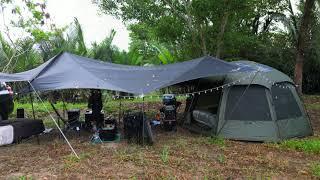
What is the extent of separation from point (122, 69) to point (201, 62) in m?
1.67

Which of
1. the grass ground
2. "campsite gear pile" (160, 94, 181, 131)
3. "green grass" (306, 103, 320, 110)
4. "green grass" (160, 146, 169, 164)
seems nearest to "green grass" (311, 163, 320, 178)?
the grass ground

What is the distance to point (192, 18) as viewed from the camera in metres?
13.6

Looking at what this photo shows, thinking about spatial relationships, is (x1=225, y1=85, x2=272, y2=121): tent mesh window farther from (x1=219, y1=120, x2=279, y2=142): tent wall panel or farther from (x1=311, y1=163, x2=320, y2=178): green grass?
(x1=311, y1=163, x2=320, y2=178): green grass

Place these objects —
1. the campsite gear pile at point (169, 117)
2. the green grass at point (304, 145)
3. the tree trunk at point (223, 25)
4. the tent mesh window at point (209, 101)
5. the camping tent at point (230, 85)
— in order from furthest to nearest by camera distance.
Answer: the tree trunk at point (223, 25)
the tent mesh window at point (209, 101)
the campsite gear pile at point (169, 117)
the camping tent at point (230, 85)
the green grass at point (304, 145)

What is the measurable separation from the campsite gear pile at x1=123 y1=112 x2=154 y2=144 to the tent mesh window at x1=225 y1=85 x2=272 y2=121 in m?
1.65

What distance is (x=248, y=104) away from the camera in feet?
27.5

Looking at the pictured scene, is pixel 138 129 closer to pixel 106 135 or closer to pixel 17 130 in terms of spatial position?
pixel 106 135

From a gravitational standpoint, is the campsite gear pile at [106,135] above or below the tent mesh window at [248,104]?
below

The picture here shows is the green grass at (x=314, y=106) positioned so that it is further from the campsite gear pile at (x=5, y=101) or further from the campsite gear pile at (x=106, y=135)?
the campsite gear pile at (x=5, y=101)

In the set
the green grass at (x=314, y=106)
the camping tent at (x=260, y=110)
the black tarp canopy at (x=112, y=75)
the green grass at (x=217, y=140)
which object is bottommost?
the green grass at (x=217, y=140)

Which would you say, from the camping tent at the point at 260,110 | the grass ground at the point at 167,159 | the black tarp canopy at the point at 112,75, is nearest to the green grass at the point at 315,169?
the grass ground at the point at 167,159

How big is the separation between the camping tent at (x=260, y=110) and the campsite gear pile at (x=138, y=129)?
1.44m

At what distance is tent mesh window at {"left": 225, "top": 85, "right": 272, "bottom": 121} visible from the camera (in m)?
8.30

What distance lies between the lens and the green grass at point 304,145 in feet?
24.2
